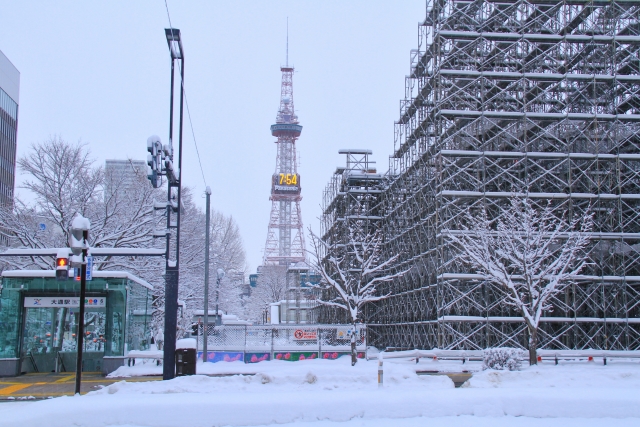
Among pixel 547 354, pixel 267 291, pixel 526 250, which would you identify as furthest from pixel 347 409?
pixel 267 291

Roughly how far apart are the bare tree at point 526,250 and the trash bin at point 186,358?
40.5ft

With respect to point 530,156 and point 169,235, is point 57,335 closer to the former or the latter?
point 169,235

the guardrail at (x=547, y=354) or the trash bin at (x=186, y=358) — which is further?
the guardrail at (x=547, y=354)

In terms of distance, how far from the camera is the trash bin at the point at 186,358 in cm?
1988

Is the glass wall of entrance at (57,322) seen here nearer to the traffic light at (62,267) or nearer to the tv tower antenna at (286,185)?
the traffic light at (62,267)

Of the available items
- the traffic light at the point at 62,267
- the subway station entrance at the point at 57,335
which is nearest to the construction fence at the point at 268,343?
the subway station entrance at the point at 57,335

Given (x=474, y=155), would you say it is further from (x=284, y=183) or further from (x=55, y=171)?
(x=284, y=183)

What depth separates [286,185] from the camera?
149875mm

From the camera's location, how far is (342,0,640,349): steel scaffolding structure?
32500 mm

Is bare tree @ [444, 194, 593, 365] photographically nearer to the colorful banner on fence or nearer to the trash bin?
the colorful banner on fence

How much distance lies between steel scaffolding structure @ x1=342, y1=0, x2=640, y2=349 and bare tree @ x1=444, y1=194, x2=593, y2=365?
3.09 ft

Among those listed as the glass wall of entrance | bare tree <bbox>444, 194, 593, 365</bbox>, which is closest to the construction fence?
the glass wall of entrance

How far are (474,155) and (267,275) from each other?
70151 mm

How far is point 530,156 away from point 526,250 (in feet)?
25.3
